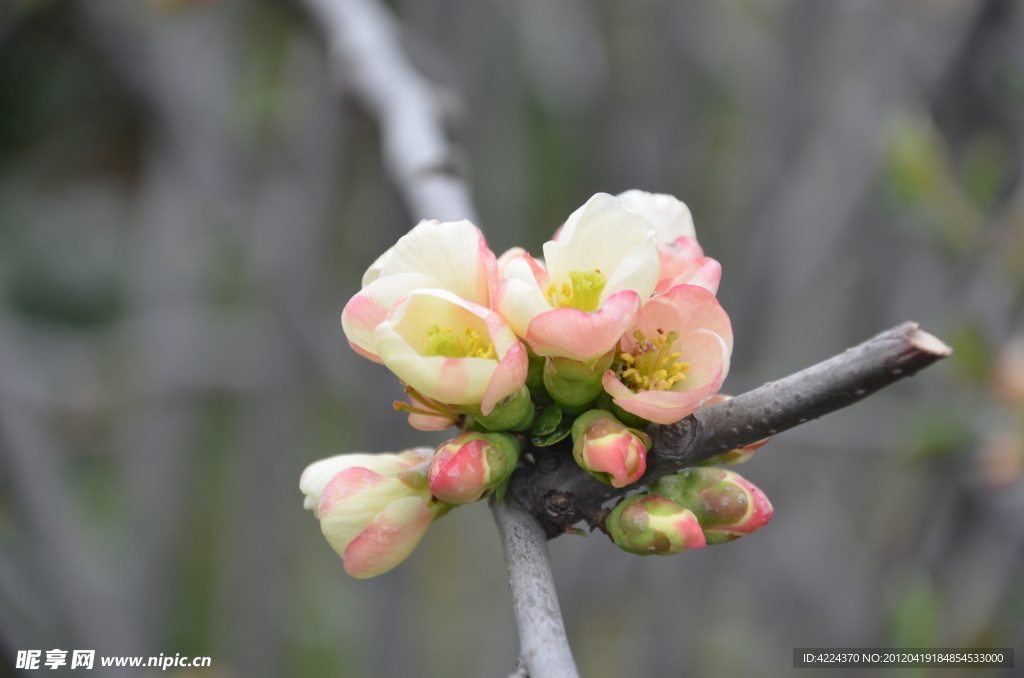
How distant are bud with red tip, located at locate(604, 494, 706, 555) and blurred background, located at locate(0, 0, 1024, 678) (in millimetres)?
1026

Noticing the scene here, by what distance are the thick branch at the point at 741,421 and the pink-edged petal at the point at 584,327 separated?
0.36ft

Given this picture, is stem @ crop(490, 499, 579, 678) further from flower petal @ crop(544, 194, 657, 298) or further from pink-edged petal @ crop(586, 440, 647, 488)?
flower petal @ crop(544, 194, 657, 298)

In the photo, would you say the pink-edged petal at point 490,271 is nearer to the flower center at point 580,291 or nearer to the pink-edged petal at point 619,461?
the flower center at point 580,291

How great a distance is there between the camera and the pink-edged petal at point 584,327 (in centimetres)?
67

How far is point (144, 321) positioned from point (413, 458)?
239 centimetres

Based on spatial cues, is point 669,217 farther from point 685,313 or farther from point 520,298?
point 520,298

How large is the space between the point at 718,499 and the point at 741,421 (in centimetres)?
11

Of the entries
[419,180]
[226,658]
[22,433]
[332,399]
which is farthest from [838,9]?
[226,658]

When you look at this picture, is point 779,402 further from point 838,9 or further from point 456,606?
point 456,606

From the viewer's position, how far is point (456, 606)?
5375mm

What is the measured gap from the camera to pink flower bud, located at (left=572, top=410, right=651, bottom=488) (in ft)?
2.19

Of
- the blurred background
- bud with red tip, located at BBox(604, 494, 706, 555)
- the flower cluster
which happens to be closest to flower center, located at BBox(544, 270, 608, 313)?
the flower cluster

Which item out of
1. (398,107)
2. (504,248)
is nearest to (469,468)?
(398,107)

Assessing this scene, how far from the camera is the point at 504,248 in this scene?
4.29 meters
